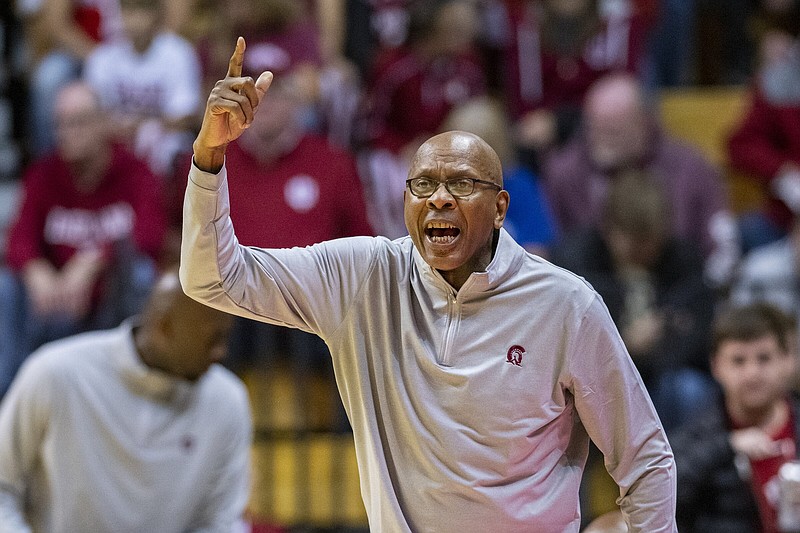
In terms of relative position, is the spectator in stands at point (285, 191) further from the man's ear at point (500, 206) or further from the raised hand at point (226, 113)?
the raised hand at point (226, 113)

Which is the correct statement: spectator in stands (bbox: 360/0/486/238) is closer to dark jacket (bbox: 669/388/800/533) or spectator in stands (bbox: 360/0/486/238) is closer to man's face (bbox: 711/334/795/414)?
man's face (bbox: 711/334/795/414)

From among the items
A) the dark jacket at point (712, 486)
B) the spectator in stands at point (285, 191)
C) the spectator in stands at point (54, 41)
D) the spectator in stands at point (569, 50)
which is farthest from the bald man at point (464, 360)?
the spectator in stands at point (54, 41)

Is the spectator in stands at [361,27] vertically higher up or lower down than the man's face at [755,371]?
higher up

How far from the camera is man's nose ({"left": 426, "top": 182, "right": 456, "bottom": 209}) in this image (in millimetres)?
3484

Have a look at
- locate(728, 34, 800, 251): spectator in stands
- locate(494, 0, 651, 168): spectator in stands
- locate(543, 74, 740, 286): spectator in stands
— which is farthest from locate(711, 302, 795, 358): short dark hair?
locate(494, 0, 651, 168): spectator in stands

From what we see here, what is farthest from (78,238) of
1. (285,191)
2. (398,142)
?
(398,142)

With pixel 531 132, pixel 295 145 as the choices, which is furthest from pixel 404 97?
pixel 295 145

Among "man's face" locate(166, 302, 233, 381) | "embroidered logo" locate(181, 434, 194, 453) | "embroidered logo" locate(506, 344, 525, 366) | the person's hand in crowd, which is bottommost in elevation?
the person's hand in crowd

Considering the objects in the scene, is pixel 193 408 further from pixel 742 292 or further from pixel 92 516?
pixel 742 292

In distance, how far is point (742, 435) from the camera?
563 cm

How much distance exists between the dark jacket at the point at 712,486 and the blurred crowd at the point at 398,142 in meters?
0.61

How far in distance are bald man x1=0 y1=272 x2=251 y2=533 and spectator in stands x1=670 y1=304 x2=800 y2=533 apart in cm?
191

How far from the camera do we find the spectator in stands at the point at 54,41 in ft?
30.1

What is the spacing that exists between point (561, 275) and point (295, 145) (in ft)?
13.9
